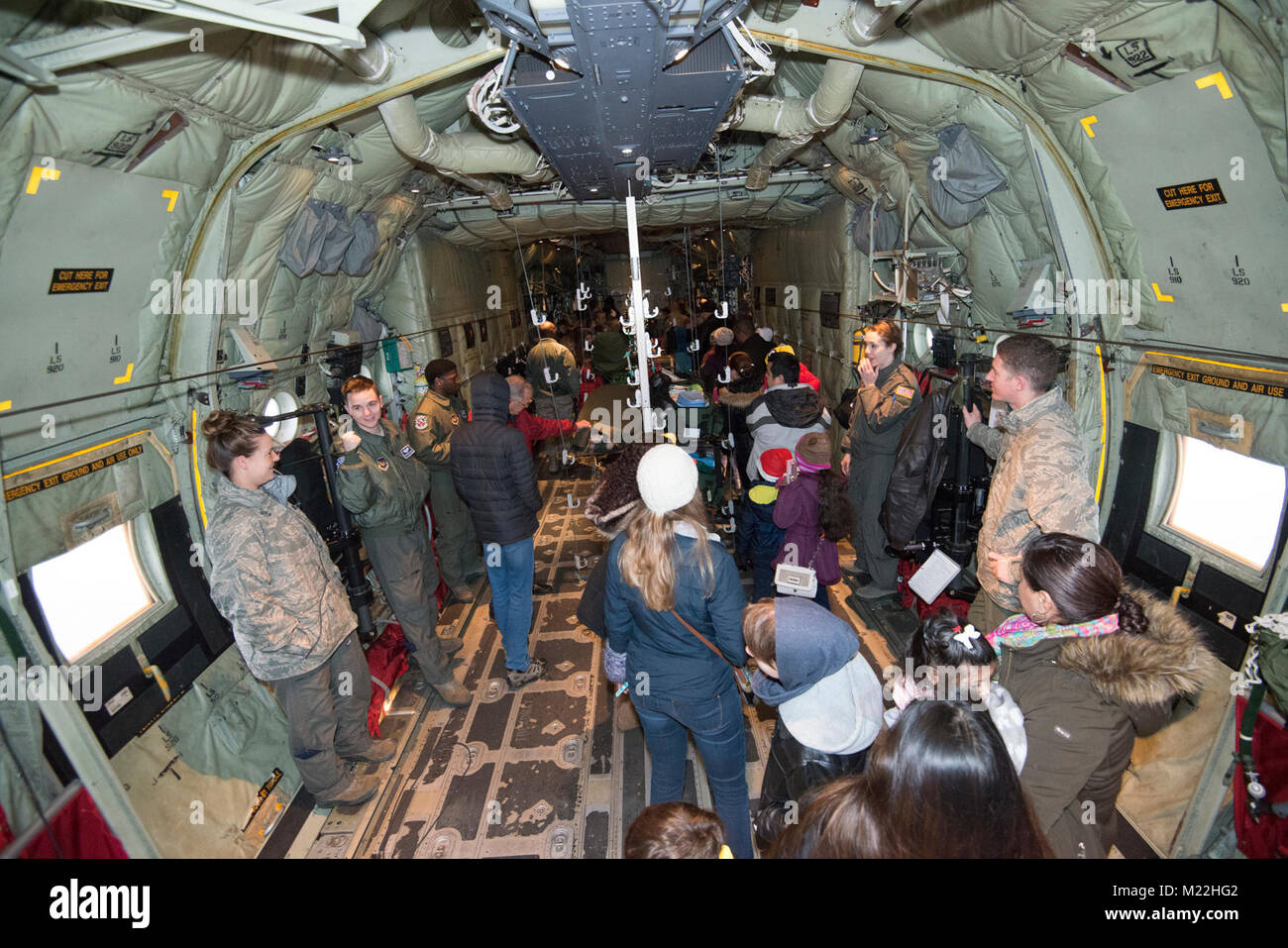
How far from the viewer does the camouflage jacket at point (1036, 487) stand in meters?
2.62

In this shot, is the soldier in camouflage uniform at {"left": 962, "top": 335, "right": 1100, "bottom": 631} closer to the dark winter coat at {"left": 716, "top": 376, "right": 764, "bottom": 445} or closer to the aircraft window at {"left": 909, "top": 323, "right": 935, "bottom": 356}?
the dark winter coat at {"left": 716, "top": 376, "right": 764, "bottom": 445}

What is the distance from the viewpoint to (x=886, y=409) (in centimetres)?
425

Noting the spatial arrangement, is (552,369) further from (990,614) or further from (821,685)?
(821,685)

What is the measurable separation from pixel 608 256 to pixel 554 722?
1338 cm

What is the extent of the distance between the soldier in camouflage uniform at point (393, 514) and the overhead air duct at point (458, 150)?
1.53m

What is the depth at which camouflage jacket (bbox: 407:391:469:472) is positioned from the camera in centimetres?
476


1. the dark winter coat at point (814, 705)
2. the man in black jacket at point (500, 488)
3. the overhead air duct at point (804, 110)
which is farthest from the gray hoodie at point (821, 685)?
the overhead air duct at point (804, 110)

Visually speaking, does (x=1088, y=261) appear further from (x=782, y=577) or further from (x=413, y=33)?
(x=413, y=33)

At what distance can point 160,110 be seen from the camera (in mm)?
2457

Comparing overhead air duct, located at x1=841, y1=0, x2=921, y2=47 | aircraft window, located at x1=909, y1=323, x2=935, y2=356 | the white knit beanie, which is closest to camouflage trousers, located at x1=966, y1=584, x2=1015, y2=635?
the white knit beanie

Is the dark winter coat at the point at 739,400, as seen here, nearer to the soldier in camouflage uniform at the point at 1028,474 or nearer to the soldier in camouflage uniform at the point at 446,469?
the soldier in camouflage uniform at the point at 1028,474

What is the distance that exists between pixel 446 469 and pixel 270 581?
2307mm

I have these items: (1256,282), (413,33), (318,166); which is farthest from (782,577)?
→ (318,166)
